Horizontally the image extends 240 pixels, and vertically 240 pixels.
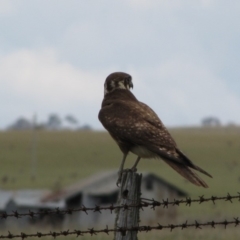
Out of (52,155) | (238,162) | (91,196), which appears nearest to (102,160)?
(52,155)

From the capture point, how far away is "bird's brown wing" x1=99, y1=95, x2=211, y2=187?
7.92m

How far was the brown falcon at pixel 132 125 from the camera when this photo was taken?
26.2 ft

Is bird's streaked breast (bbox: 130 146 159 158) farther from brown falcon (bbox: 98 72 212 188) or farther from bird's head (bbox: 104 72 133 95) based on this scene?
bird's head (bbox: 104 72 133 95)

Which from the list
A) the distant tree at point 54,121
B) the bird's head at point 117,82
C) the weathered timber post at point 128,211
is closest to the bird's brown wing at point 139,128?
the bird's head at point 117,82

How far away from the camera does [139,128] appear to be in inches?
328

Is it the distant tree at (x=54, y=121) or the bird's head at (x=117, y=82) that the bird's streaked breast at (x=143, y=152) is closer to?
the bird's head at (x=117, y=82)

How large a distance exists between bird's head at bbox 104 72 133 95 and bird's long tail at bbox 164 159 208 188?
1.58 m

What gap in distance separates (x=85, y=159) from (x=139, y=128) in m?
78.4

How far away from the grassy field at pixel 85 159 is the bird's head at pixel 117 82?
54723 mm

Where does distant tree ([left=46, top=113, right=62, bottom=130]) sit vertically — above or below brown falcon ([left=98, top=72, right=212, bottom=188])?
above

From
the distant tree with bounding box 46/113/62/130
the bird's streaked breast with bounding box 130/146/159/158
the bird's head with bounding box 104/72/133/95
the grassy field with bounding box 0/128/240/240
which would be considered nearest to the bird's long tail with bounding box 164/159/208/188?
the bird's streaked breast with bounding box 130/146/159/158

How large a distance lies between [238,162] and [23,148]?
20462 millimetres

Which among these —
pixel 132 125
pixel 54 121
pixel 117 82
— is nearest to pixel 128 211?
pixel 132 125

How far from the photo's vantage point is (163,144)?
803 centimetres
